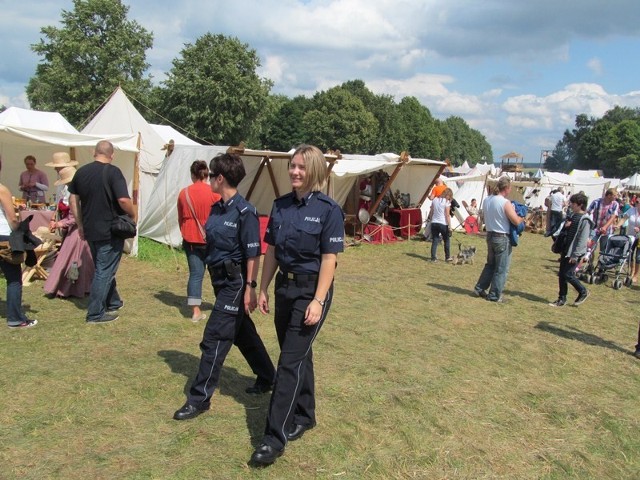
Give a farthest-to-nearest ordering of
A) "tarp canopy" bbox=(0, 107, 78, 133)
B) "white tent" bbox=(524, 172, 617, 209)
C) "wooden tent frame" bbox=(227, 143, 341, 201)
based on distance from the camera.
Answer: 1. "white tent" bbox=(524, 172, 617, 209)
2. "tarp canopy" bbox=(0, 107, 78, 133)
3. "wooden tent frame" bbox=(227, 143, 341, 201)

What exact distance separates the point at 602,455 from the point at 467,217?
14347 millimetres

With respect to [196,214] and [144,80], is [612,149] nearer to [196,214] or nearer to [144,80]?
[144,80]

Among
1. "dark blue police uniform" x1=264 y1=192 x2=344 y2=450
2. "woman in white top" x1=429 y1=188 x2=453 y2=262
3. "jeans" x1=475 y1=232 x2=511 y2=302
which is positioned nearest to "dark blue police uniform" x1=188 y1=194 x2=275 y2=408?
"dark blue police uniform" x1=264 y1=192 x2=344 y2=450

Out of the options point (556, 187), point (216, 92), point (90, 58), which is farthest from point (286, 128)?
point (556, 187)

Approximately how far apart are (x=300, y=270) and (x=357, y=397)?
1616 mm

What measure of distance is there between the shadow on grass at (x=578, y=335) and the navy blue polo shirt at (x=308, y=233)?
440 centimetres

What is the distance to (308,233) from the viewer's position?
2.87 metres

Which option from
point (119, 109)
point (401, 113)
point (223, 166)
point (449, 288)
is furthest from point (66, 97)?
point (401, 113)

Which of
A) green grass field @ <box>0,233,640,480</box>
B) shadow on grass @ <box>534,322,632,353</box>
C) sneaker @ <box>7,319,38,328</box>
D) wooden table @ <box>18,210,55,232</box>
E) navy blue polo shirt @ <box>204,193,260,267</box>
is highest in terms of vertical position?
navy blue polo shirt @ <box>204,193,260,267</box>

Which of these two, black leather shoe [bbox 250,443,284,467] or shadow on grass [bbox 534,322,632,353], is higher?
black leather shoe [bbox 250,443,284,467]

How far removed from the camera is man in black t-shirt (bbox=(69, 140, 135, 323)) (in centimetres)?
519

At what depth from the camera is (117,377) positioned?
13.7 feet

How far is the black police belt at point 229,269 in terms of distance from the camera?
3408mm

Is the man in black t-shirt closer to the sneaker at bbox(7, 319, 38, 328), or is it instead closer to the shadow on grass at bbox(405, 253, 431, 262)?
the sneaker at bbox(7, 319, 38, 328)
